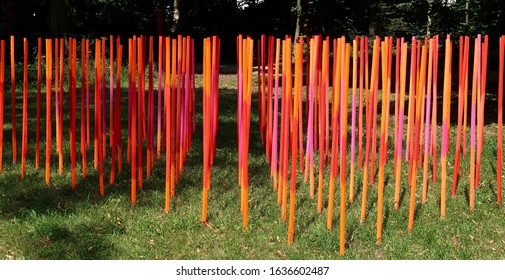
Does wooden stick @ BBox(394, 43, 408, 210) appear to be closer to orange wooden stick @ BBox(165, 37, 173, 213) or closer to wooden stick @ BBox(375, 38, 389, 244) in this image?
wooden stick @ BBox(375, 38, 389, 244)

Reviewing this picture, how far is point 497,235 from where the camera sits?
5.13 m

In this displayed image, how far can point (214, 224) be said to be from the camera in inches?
206

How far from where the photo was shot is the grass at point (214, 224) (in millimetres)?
4734

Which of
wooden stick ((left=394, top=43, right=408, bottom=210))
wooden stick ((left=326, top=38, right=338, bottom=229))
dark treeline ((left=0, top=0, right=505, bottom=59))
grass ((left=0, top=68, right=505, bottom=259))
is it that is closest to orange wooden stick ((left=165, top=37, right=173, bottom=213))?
grass ((left=0, top=68, right=505, bottom=259))

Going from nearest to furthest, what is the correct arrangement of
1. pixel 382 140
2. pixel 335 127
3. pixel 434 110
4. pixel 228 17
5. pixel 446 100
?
pixel 335 127
pixel 382 140
pixel 446 100
pixel 434 110
pixel 228 17

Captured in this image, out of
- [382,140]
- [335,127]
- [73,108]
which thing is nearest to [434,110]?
[382,140]

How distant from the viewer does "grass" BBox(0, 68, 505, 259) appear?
15.5ft

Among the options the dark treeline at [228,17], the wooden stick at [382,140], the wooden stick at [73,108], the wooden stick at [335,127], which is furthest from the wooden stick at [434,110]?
the dark treeline at [228,17]

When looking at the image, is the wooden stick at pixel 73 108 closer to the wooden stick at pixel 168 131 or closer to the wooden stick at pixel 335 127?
the wooden stick at pixel 168 131

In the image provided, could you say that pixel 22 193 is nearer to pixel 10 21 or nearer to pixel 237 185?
pixel 237 185

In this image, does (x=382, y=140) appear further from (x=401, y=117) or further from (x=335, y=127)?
(x=335, y=127)
